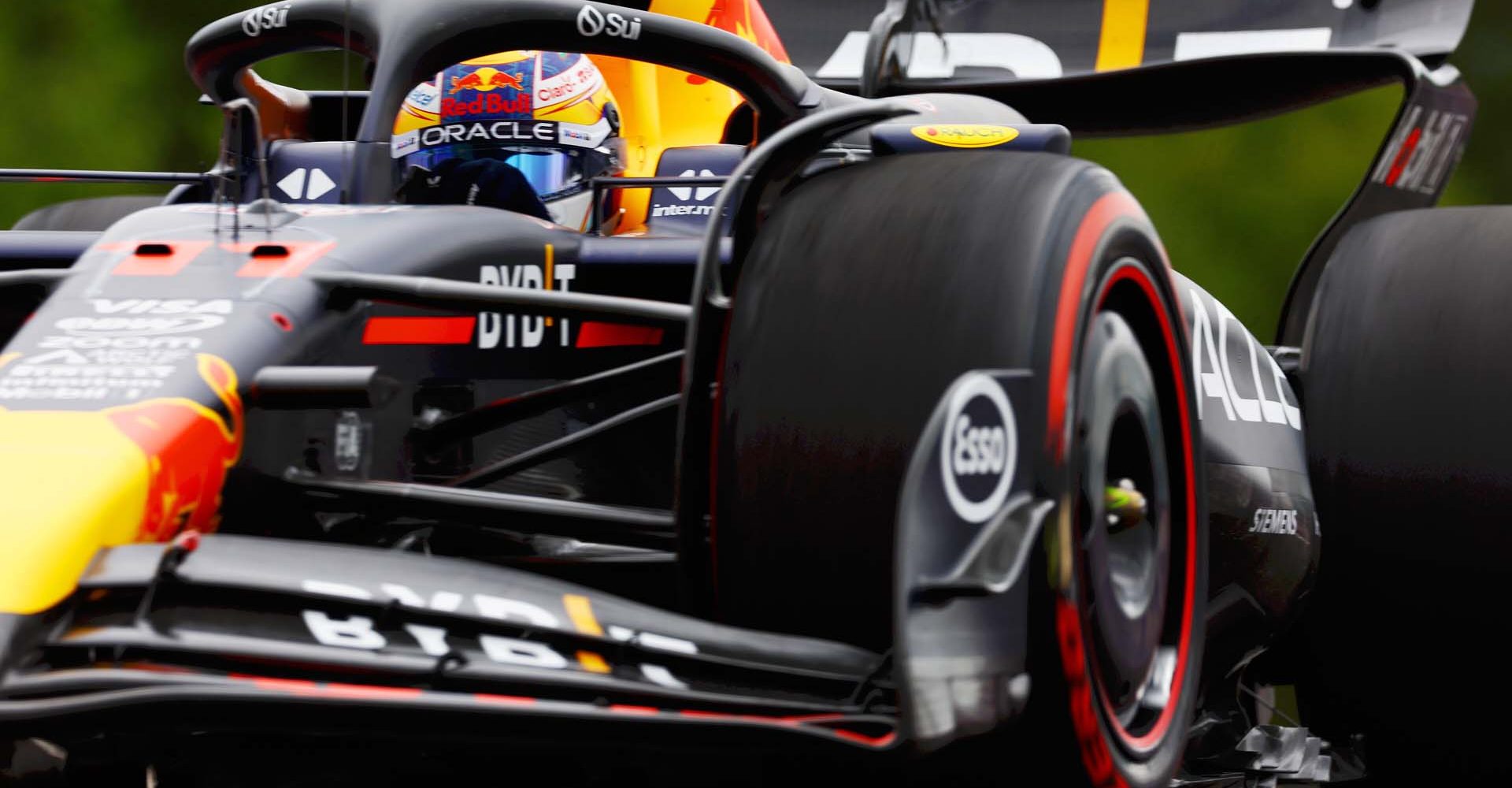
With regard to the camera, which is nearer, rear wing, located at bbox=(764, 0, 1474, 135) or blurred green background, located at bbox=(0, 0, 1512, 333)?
rear wing, located at bbox=(764, 0, 1474, 135)

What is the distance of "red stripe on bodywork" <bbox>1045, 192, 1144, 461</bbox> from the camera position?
2051 millimetres

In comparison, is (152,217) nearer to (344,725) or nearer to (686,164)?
(344,725)

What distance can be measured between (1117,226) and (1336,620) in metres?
1.37

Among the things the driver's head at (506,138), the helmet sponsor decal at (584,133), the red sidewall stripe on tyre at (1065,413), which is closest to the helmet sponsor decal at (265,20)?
the driver's head at (506,138)

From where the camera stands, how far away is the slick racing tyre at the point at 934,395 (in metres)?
2.08

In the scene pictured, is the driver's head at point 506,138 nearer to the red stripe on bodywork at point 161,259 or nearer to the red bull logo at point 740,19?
the red stripe on bodywork at point 161,259

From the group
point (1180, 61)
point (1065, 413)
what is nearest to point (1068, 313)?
point (1065, 413)

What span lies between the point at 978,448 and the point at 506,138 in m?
1.68

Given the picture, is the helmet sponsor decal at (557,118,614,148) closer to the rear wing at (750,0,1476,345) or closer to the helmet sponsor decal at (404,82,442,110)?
the helmet sponsor decal at (404,82,442,110)

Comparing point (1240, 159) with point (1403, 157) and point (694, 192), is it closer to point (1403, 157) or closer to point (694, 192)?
point (1403, 157)

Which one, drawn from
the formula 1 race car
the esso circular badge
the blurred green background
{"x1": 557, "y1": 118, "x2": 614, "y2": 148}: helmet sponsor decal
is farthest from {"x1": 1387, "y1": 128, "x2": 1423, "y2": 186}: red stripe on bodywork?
the blurred green background

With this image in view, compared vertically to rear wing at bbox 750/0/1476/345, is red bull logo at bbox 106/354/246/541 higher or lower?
lower

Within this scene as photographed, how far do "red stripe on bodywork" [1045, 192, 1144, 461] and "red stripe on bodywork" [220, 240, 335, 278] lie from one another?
0.96 m

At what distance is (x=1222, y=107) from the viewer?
5.57m
